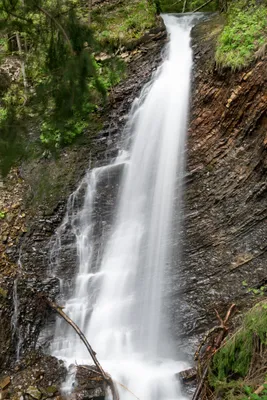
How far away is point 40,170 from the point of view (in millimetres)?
8711

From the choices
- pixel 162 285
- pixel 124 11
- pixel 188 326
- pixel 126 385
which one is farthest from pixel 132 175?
pixel 124 11

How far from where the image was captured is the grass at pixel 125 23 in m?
10.7

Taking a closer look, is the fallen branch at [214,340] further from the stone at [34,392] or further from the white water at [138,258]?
the stone at [34,392]

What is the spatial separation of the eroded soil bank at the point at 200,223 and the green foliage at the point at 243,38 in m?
0.25

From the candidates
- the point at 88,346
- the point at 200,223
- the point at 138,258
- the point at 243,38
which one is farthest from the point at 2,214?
the point at 243,38

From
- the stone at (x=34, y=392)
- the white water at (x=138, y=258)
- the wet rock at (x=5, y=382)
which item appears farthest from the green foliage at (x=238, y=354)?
the wet rock at (x=5, y=382)

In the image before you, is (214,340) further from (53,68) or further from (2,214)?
(2,214)

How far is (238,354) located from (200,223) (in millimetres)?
2599

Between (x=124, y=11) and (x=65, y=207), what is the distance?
24.5 feet

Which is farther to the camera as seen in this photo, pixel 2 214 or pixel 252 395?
pixel 2 214

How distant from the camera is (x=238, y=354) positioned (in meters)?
4.76

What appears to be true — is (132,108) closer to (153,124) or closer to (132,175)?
(153,124)

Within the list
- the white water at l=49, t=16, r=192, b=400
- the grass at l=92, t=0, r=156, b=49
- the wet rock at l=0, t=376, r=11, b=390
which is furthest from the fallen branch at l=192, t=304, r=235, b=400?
the grass at l=92, t=0, r=156, b=49

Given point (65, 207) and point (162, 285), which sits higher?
point (65, 207)
